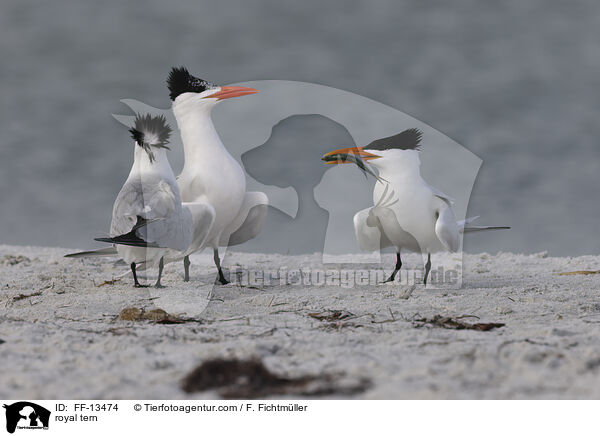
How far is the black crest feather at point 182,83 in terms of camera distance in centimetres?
503

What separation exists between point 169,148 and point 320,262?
9.21 feet

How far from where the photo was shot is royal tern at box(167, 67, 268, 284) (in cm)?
479

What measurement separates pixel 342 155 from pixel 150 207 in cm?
180

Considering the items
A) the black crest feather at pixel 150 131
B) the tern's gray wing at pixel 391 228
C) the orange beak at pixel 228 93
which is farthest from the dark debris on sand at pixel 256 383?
the orange beak at pixel 228 93

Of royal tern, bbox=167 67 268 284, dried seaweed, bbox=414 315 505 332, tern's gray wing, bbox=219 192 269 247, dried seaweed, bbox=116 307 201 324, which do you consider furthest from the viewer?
tern's gray wing, bbox=219 192 269 247

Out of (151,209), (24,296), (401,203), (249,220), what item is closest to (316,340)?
(151,209)

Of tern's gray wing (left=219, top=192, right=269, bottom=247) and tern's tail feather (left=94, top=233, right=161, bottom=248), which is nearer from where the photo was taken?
tern's tail feather (left=94, top=233, right=161, bottom=248)

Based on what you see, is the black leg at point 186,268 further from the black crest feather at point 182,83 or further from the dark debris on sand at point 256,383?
the dark debris on sand at point 256,383

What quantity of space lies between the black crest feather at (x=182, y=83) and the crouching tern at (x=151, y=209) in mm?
662

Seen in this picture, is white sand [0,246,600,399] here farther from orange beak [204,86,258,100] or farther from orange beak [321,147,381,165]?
orange beak [204,86,258,100]

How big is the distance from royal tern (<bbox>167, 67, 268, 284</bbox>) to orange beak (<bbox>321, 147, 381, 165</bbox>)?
771 millimetres
